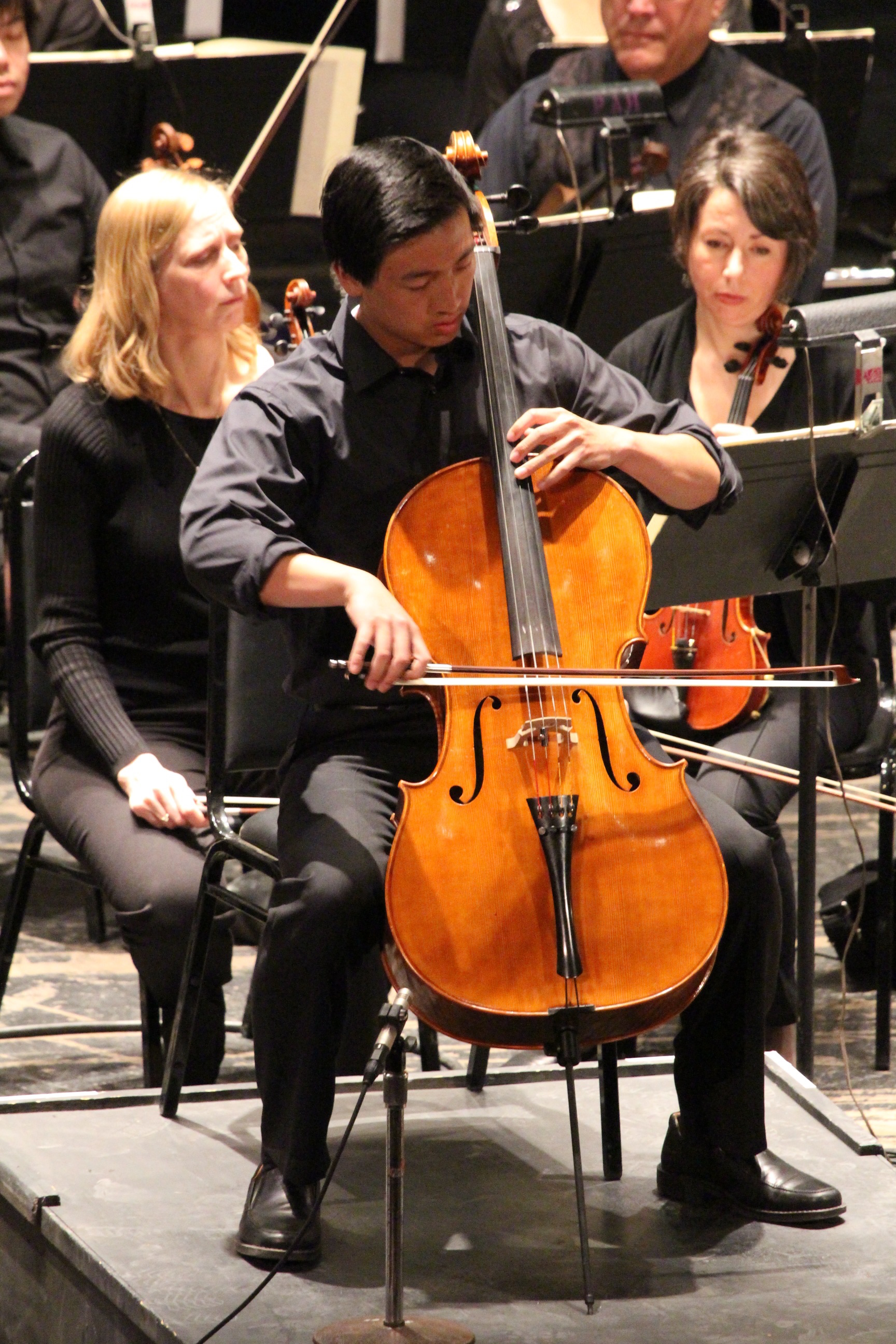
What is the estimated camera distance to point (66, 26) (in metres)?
4.38

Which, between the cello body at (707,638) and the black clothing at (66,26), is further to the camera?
the black clothing at (66,26)

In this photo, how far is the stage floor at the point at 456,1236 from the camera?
1611 mm

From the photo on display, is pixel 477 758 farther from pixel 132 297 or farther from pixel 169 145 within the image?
pixel 169 145

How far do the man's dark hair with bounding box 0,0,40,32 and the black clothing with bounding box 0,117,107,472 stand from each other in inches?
9.5

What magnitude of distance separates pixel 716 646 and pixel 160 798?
2.51 ft

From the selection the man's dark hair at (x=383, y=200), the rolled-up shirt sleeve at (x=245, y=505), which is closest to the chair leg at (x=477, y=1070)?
the rolled-up shirt sleeve at (x=245, y=505)

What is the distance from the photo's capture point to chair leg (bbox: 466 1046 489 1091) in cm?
212

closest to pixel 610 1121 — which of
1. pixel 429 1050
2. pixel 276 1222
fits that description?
pixel 276 1222

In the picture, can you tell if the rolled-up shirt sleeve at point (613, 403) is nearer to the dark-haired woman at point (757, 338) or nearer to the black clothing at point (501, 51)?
the dark-haired woman at point (757, 338)

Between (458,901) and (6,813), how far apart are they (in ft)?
7.31

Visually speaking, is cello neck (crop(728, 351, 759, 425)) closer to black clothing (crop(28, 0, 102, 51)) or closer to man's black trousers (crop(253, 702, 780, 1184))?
man's black trousers (crop(253, 702, 780, 1184))

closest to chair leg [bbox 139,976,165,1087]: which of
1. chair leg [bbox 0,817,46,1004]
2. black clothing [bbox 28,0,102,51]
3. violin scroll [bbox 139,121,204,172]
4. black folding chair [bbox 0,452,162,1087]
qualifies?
black folding chair [bbox 0,452,162,1087]

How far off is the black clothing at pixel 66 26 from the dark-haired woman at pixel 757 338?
7.03ft

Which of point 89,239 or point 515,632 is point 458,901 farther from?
point 89,239
